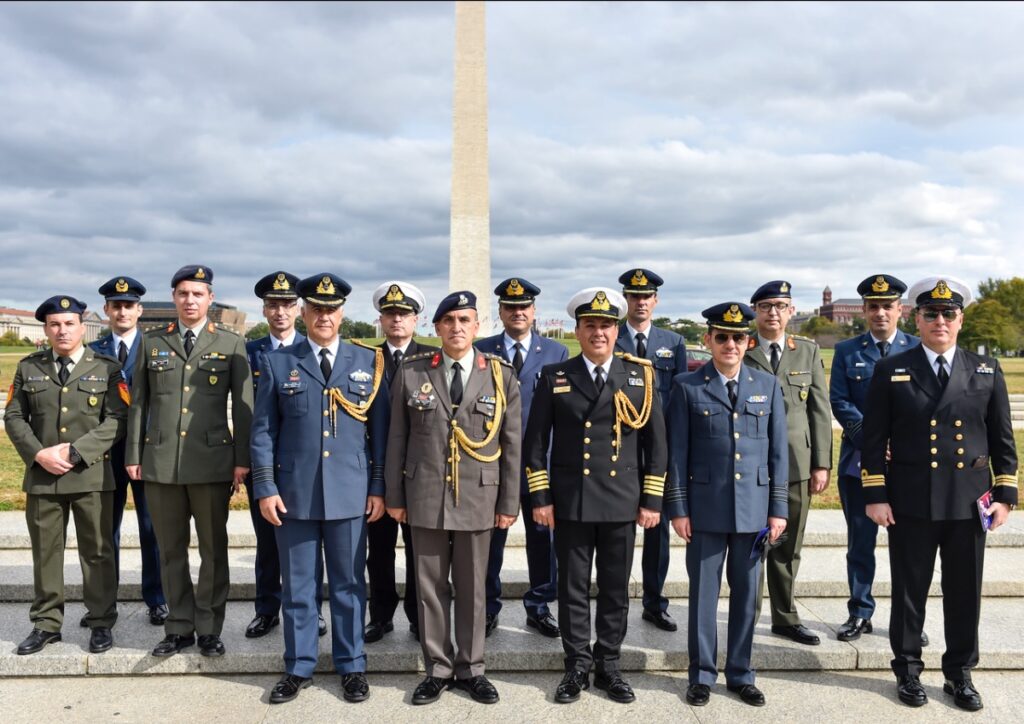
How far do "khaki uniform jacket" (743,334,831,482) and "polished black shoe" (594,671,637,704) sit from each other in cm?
146

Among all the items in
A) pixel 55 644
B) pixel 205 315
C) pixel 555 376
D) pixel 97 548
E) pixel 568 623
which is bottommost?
pixel 55 644

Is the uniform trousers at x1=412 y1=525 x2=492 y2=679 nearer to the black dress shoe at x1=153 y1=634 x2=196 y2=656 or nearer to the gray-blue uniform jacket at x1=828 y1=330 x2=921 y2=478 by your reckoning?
the black dress shoe at x1=153 y1=634 x2=196 y2=656

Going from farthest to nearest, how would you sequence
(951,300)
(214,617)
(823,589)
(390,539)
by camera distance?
(823,589)
(390,539)
(214,617)
(951,300)

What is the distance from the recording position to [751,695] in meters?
3.84

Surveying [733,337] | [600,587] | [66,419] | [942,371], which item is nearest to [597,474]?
[600,587]

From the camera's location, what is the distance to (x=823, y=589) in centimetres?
516

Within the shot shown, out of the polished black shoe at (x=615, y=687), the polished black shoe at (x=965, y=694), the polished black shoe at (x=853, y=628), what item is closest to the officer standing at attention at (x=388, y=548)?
the polished black shoe at (x=615, y=687)

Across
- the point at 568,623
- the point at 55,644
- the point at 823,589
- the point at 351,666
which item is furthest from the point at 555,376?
the point at 55,644

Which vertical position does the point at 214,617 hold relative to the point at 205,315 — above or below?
below

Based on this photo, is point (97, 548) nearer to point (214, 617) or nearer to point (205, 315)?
point (214, 617)

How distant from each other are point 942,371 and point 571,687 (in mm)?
2449

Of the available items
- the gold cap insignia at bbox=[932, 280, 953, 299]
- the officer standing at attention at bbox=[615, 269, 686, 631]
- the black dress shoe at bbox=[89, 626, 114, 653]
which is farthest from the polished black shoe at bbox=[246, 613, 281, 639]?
the gold cap insignia at bbox=[932, 280, 953, 299]

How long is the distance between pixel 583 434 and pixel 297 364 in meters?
1.50

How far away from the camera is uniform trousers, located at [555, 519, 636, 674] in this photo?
3.89 metres
